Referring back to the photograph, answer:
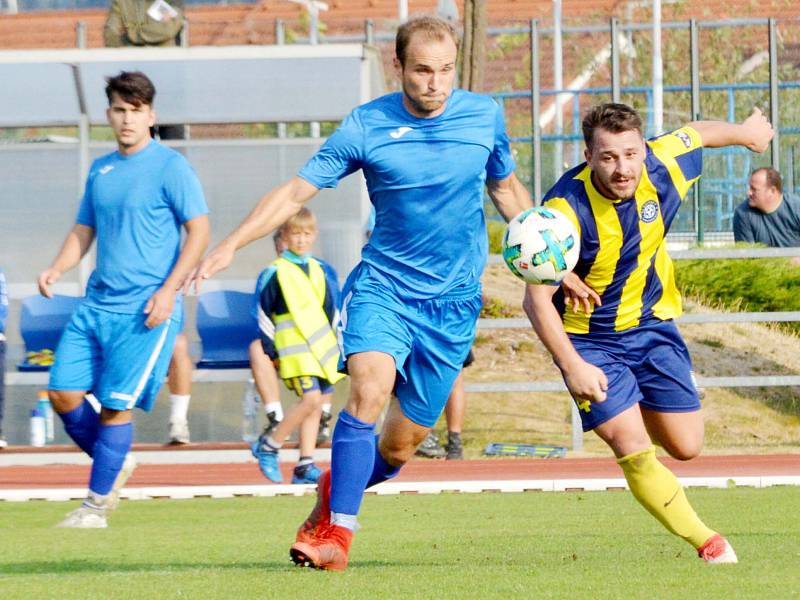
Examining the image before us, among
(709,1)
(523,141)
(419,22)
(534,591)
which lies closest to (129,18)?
(523,141)

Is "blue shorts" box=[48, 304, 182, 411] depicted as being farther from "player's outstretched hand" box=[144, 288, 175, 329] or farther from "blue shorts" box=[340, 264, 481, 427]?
"blue shorts" box=[340, 264, 481, 427]

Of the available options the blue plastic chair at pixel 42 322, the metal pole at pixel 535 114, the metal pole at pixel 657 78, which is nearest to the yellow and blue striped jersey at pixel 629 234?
the blue plastic chair at pixel 42 322

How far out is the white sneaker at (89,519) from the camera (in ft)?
29.1

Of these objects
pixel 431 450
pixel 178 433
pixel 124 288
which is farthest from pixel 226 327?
pixel 124 288

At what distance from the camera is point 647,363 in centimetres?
687

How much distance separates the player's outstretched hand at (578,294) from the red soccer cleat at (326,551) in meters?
1.33

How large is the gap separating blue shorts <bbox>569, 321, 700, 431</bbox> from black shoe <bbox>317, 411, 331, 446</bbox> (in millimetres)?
6812

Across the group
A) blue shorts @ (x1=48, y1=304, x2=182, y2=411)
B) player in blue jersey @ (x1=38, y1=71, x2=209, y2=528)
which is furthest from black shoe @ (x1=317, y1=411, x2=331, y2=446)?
blue shorts @ (x1=48, y1=304, x2=182, y2=411)

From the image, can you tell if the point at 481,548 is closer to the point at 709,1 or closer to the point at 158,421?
the point at 158,421

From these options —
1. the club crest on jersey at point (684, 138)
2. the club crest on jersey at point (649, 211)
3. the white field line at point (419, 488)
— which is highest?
the club crest on jersey at point (684, 138)

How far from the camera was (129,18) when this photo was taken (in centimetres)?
1619

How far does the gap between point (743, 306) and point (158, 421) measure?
20.7ft

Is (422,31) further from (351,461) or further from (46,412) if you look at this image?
(46,412)

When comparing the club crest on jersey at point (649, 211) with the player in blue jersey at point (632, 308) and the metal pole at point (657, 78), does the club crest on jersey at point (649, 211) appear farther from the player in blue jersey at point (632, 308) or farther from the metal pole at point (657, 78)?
the metal pole at point (657, 78)
